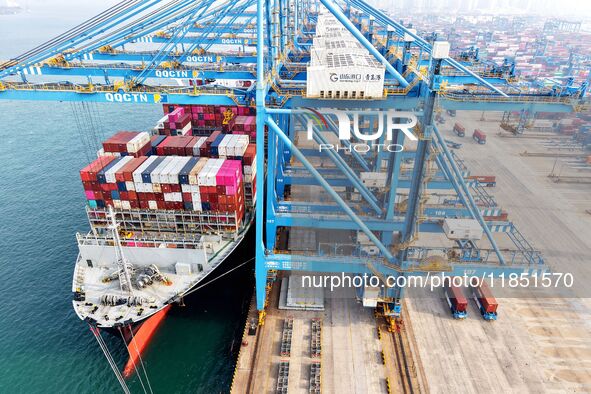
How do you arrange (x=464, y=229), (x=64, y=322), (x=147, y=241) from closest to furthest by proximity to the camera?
(x=464, y=229) < (x=64, y=322) < (x=147, y=241)

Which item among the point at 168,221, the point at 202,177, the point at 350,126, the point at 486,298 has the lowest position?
the point at 486,298

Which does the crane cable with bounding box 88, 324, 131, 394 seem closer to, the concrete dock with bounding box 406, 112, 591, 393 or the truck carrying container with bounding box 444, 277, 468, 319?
the concrete dock with bounding box 406, 112, 591, 393

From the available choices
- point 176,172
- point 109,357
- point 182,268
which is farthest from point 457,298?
point 109,357

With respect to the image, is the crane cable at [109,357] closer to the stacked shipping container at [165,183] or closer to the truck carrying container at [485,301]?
the stacked shipping container at [165,183]

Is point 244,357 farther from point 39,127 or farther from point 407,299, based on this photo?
point 39,127

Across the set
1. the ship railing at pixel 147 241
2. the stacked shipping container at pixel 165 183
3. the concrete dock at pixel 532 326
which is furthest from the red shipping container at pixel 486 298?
the ship railing at pixel 147 241

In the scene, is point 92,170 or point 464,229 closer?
point 464,229

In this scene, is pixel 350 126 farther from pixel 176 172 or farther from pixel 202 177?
pixel 176 172
